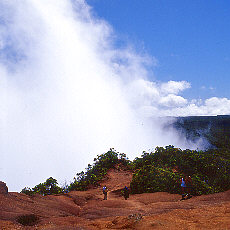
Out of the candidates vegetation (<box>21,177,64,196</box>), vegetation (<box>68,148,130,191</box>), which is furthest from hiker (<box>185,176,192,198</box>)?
vegetation (<box>21,177,64,196</box>)

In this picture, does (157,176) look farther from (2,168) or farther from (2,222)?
(2,168)

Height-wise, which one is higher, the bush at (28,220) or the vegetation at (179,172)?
the vegetation at (179,172)

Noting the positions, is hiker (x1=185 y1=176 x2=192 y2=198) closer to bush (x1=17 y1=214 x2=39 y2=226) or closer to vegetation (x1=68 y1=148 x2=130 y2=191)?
bush (x1=17 y1=214 x2=39 y2=226)

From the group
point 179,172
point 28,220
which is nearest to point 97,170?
point 179,172

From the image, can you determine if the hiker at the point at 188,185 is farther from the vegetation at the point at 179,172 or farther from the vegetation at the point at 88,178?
the vegetation at the point at 88,178

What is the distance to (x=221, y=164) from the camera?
19750 millimetres

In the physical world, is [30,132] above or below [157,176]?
above

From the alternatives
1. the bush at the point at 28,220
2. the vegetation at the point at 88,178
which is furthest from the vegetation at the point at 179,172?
the bush at the point at 28,220

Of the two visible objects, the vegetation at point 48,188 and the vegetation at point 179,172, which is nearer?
the vegetation at point 179,172

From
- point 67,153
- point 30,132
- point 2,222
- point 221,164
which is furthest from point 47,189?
point 30,132

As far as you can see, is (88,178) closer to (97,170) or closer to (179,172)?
(97,170)

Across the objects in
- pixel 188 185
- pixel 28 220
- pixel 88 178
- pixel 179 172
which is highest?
pixel 179 172

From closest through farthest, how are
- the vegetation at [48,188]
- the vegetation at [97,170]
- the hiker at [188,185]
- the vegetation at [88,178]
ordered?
the hiker at [188,185] < the vegetation at [48,188] < the vegetation at [88,178] < the vegetation at [97,170]

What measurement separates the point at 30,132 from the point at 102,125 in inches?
1441
